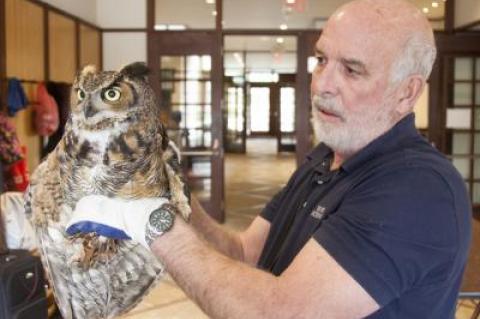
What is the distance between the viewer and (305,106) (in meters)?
7.05

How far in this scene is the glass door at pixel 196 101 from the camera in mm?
6926

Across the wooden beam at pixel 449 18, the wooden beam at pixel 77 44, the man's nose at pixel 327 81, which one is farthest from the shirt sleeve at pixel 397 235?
the wooden beam at pixel 449 18

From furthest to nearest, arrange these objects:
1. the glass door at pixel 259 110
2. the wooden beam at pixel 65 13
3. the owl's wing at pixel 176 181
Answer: the glass door at pixel 259 110 → the wooden beam at pixel 65 13 → the owl's wing at pixel 176 181

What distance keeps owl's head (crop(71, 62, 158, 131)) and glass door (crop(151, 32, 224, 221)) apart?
593cm

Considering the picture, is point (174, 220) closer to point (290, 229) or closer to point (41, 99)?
point (290, 229)

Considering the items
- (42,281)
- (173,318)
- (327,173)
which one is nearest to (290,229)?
(327,173)

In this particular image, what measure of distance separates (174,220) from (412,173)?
1.45 feet

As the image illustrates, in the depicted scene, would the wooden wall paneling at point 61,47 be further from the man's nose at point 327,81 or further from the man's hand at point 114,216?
the man's hand at point 114,216

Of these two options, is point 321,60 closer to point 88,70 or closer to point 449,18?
point 88,70

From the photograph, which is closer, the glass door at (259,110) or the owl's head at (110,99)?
the owl's head at (110,99)

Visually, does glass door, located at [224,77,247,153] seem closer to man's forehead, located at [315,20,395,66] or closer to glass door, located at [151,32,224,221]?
glass door, located at [151,32,224,221]

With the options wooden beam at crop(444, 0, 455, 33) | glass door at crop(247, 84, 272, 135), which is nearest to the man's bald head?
wooden beam at crop(444, 0, 455, 33)

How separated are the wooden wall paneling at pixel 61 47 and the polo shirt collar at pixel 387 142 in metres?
4.35

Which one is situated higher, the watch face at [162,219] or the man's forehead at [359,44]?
the man's forehead at [359,44]
